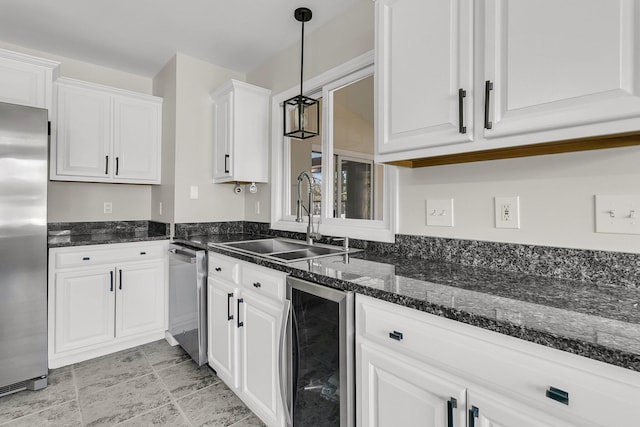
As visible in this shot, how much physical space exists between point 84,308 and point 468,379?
270 centimetres

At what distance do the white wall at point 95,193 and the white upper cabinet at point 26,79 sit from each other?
1.96 feet

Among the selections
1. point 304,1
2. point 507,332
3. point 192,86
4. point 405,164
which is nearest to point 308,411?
point 507,332

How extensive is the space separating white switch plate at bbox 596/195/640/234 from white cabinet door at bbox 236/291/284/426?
1.29m

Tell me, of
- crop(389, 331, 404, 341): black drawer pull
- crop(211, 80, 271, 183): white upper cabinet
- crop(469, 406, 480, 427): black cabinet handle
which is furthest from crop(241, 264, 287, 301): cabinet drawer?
crop(211, 80, 271, 183): white upper cabinet

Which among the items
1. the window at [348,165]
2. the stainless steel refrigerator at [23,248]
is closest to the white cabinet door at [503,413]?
the window at [348,165]

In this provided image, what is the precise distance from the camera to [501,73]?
1060 mm

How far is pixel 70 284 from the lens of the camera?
2.37m

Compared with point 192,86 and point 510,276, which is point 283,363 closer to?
point 510,276

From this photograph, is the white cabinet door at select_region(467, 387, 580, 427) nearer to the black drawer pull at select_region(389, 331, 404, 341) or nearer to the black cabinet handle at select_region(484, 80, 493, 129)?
the black drawer pull at select_region(389, 331, 404, 341)

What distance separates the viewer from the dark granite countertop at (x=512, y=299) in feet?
2.22

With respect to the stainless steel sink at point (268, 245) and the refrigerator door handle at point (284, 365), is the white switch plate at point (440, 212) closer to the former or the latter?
the refrigerator door handle at point (284, 365)

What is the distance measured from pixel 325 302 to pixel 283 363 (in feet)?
1.46

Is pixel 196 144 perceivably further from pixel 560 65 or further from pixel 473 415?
pixel 473 415

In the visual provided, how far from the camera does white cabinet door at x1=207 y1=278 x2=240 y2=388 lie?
74.7 inches
